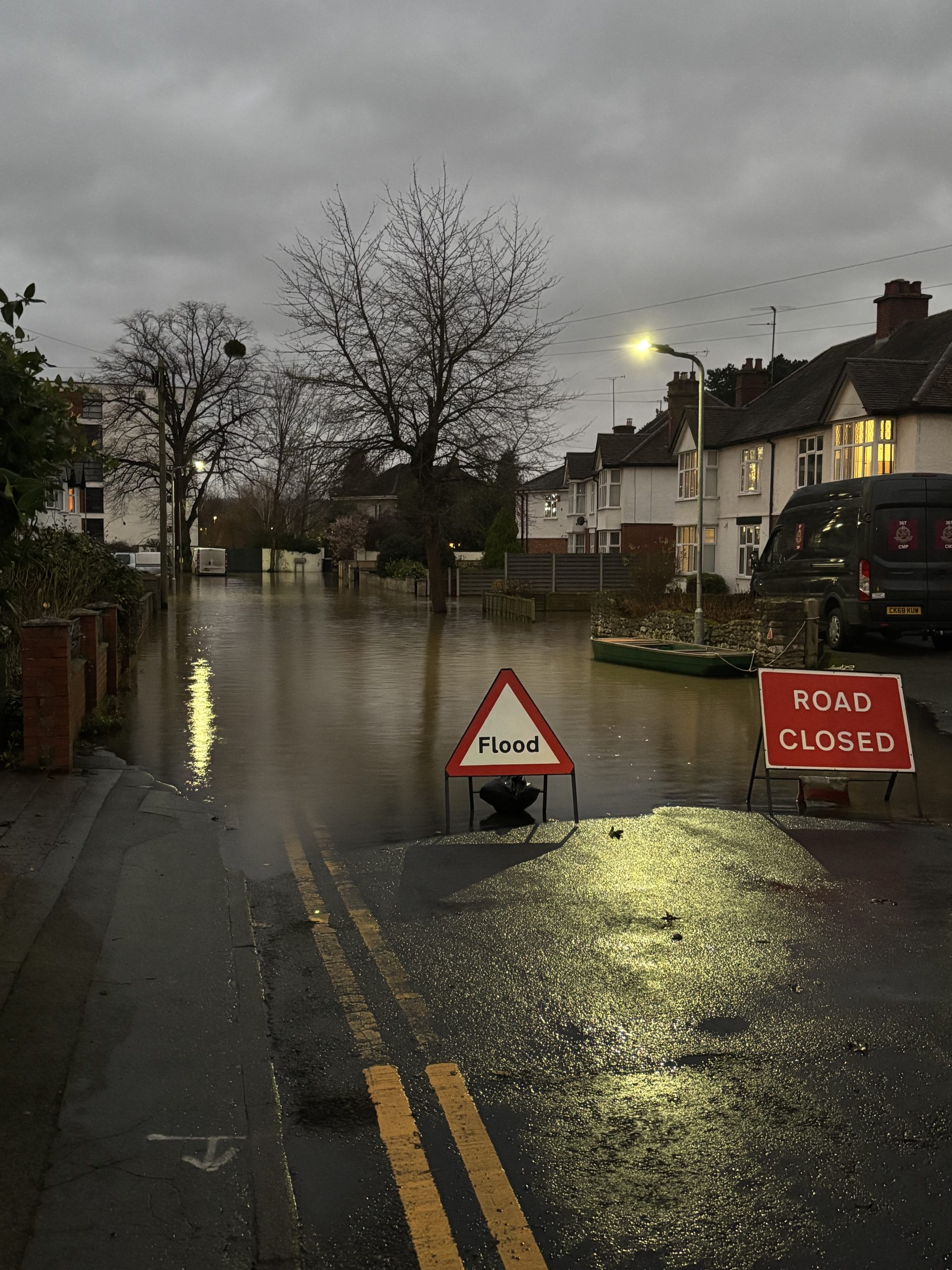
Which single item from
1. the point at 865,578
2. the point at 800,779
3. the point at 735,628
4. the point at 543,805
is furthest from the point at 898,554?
the point at 543,805

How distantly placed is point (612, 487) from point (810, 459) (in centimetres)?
1835

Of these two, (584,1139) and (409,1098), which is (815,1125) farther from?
(409,1098)

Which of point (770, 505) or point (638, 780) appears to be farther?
point (770, 505)

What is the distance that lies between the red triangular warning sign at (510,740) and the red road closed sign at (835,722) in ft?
5.63

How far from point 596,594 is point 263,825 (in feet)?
70.9

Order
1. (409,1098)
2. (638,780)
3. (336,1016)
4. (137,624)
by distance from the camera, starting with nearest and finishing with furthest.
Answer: (409,1098)
(336,1016)
(638,780)
(137,624)

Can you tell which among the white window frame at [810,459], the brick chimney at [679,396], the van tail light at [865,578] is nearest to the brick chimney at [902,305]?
the white window frame at [810,459]

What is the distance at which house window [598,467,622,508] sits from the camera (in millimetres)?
55562

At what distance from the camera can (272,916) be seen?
6.67 metres

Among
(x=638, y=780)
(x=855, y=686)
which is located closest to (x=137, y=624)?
(x=638, y=780)

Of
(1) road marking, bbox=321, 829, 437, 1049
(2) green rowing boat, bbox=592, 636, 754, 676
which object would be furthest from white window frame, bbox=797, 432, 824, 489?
(1) road marking, bbox=321, 829, 437, 1049

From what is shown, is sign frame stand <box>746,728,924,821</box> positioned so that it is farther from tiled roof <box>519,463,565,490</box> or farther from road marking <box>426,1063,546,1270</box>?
tiled roof <box>519,463,565,490</box>

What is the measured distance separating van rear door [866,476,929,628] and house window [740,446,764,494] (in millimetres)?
21322

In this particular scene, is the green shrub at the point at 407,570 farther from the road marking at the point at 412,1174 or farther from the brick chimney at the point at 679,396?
the road marking at the point at 412,1174
